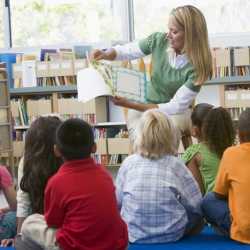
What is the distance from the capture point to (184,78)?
3.49 m

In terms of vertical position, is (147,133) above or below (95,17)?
below

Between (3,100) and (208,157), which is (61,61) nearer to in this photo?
(3,100)

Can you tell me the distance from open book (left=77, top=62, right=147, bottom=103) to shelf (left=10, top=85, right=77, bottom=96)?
3.41 meters

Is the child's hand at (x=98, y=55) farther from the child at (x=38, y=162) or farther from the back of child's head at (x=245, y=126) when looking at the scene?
the back of child's head at (x=245, y=126)

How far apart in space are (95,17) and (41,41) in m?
0.72

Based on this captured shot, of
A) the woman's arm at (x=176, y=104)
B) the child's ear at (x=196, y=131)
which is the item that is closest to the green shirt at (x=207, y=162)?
the child's ear at (x=196, y=131)

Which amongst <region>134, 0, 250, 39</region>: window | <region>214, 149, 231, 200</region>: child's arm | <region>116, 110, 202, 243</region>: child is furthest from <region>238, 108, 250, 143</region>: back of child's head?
<region>134, 0, 250, 39</region>: window

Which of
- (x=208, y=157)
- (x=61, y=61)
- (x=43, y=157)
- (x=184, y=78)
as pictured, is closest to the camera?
(x=43, y=157)

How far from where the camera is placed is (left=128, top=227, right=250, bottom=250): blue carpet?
9.05ft

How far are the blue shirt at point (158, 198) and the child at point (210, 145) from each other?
0.35 meters

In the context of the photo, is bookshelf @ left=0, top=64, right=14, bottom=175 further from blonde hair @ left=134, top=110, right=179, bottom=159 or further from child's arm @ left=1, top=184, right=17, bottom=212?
blonde hair @ left=134, top=110, right=179, bottom=159

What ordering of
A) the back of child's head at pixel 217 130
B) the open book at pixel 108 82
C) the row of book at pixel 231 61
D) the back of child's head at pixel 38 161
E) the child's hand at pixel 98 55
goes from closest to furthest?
1. the back of child's head at pixel 38 161
2. the back of child's head at pixel 217 130
3. the open book at pixel 108 82
4. the child's hand at pixel 98 55
5. the row of book at pixel 231 61

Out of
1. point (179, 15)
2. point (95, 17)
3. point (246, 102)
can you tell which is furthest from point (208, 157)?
point (95, 17)

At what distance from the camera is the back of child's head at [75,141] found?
245 centimetres
